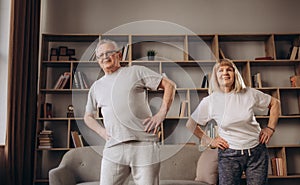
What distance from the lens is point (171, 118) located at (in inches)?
159

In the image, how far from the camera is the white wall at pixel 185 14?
174 inches

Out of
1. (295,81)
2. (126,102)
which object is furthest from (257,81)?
(126,102)

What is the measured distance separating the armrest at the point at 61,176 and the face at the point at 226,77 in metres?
1.66

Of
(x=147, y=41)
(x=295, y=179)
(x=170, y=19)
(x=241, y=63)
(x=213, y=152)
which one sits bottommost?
(x=295, y=179)

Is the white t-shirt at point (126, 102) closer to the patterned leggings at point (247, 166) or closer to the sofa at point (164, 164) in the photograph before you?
the patterned leggings at point (247, 166)

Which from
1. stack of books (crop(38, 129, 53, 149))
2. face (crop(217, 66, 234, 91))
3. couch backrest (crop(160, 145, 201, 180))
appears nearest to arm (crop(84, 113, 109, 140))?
face (crop(217, 66, 234, 91))

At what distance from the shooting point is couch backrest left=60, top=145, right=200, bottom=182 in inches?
137

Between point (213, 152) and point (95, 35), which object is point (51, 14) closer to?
point (95, 35)

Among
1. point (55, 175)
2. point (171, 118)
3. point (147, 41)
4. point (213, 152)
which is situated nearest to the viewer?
point (55, 175)

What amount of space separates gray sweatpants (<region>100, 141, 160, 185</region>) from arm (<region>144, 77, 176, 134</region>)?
9cm

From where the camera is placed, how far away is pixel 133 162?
1766 millimetres

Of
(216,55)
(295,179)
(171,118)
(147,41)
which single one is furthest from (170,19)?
(295,179)

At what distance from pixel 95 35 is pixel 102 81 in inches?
95.4

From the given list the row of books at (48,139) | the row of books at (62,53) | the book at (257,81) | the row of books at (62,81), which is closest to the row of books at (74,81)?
the row of books at (62,81)
